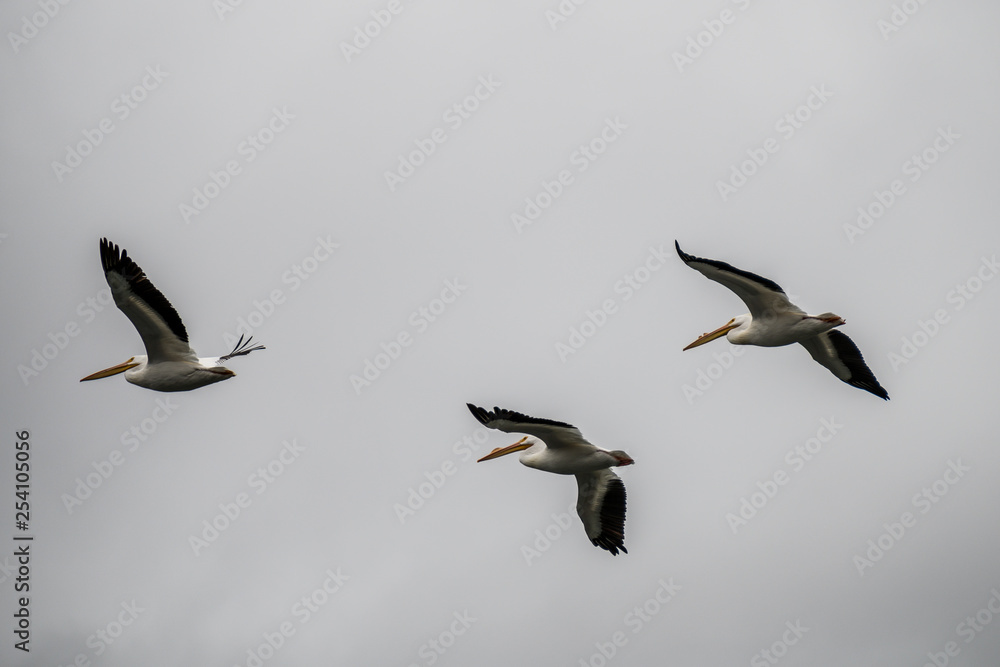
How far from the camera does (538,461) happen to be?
17.9 metres

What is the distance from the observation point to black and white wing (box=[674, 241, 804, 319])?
1653 cm

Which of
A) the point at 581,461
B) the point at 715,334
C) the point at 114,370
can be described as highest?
the point at 715,334

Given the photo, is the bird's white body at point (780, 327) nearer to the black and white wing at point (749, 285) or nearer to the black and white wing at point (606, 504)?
the black and white wing at point (749, 285)

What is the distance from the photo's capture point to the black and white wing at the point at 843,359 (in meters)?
18.9

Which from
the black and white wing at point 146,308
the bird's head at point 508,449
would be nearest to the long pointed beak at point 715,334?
the bird's head at point 508,449

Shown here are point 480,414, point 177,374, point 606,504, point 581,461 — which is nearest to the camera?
point 480,414

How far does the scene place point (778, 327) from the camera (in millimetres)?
18047

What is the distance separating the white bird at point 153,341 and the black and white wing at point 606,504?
206 inches

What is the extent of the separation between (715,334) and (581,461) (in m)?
2.99

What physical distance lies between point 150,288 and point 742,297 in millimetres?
8077

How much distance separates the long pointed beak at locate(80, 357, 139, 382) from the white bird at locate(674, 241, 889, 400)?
794 cm

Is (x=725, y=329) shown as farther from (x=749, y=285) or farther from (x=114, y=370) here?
(x=114, y=370)

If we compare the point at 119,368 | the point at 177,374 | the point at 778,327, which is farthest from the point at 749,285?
A: the point at 119,368

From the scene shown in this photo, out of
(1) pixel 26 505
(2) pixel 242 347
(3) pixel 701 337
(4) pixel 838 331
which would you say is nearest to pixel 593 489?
(3) pixel 701 337
